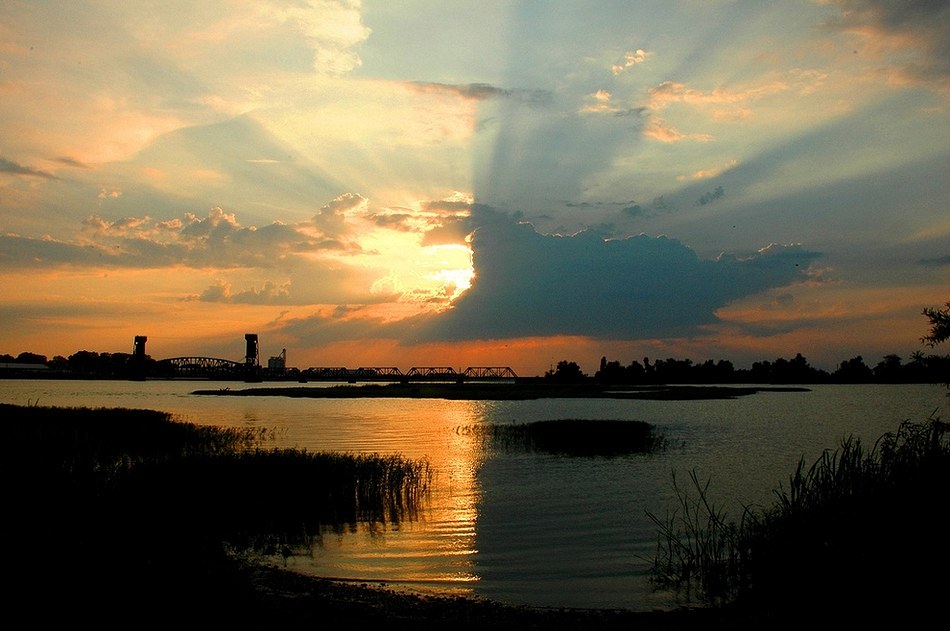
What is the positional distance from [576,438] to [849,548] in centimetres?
4357

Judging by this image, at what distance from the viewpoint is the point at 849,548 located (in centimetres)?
1566

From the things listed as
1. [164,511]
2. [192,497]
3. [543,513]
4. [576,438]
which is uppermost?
[192,497]

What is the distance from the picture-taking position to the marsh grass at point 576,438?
2087 inches

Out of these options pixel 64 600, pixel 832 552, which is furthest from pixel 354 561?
pixel 832 552

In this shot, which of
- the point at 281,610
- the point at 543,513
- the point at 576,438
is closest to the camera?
the point at 281,610

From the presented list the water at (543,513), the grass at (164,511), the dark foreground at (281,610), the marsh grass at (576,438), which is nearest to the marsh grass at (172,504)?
the grass at (164,511)

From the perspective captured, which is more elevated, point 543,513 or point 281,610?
point 281,610

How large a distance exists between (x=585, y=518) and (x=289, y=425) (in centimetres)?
5479

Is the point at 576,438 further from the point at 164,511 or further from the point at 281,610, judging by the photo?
the point at 281,610

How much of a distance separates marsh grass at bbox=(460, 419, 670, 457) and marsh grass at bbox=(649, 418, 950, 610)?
3044 cm

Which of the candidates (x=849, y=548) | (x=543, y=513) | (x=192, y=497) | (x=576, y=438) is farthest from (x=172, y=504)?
(x=576, y=438)

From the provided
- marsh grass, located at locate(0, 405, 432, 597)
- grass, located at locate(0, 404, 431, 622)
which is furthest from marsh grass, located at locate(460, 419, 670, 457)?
marsh grass, located at locate(0, 405, 432, 597)

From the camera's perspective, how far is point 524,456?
50188mm

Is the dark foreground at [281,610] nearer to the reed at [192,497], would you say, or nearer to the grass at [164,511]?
the grass at [164,511]
